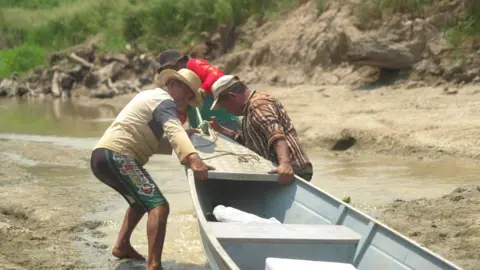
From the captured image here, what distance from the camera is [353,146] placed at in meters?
10.9

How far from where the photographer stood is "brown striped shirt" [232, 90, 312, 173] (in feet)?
18.7

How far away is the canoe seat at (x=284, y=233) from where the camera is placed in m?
4.54

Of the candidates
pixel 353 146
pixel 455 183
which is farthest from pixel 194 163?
pixel 353 146

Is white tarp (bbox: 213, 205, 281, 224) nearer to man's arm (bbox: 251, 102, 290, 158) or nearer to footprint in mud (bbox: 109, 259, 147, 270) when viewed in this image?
man's arm (bbox: 251, 102, 290, 158)

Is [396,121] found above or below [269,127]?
below

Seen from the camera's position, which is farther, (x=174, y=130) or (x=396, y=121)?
(x=396, y=121)

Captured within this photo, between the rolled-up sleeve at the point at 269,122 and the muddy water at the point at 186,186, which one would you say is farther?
the muddy water at the point at 186,186

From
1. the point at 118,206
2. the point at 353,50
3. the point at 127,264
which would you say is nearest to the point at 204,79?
the point at 118,206

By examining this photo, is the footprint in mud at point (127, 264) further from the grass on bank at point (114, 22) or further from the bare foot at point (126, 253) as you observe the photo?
the grass on bank at point (114, 22)

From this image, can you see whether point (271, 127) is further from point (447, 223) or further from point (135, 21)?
point (135, 21)

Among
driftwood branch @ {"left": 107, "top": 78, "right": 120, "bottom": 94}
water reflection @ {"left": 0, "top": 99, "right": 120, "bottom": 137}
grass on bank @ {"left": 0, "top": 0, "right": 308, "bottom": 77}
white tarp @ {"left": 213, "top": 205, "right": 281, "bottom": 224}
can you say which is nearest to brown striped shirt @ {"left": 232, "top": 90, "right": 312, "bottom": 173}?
white tarp @ {"left": 213, "top": 205, "right": 281, "bottom": 224}

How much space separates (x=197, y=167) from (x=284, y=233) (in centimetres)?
86

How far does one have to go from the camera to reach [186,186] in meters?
9.00

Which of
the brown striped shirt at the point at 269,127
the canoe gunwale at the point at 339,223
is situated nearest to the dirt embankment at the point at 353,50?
the brown striped shirt at the point at 269,127
